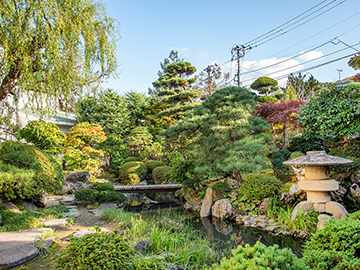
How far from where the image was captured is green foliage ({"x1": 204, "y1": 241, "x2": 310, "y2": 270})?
131 cm

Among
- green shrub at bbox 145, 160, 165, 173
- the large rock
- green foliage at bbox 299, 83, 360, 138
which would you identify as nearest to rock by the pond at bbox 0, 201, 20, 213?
the large rock

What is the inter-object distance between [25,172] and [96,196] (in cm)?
308

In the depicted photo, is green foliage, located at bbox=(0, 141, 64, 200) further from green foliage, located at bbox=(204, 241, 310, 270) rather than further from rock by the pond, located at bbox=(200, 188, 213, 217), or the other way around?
rock by the pond, located at bbox=(200, 188, 213, 217)

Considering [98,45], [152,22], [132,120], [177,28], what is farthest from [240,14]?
[132,120]

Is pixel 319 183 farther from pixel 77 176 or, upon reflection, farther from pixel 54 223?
pixel 77 176

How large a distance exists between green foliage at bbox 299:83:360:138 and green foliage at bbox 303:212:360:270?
12.4 feet

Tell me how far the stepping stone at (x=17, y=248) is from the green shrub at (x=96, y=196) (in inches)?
129

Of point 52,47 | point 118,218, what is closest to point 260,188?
point 118,218

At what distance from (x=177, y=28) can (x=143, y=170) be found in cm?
652

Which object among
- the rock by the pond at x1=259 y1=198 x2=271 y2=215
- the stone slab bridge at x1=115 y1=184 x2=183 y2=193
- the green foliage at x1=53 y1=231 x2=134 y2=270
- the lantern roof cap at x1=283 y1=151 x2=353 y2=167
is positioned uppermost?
the lantern roof cap at x1=283 y1=151 x2=353 y2=167

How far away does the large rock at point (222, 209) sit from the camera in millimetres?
5926

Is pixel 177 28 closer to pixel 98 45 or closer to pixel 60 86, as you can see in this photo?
pixel 98 45

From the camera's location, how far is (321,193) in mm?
4598

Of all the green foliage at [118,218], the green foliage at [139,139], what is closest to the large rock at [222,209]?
the green foliage at [118,218]
